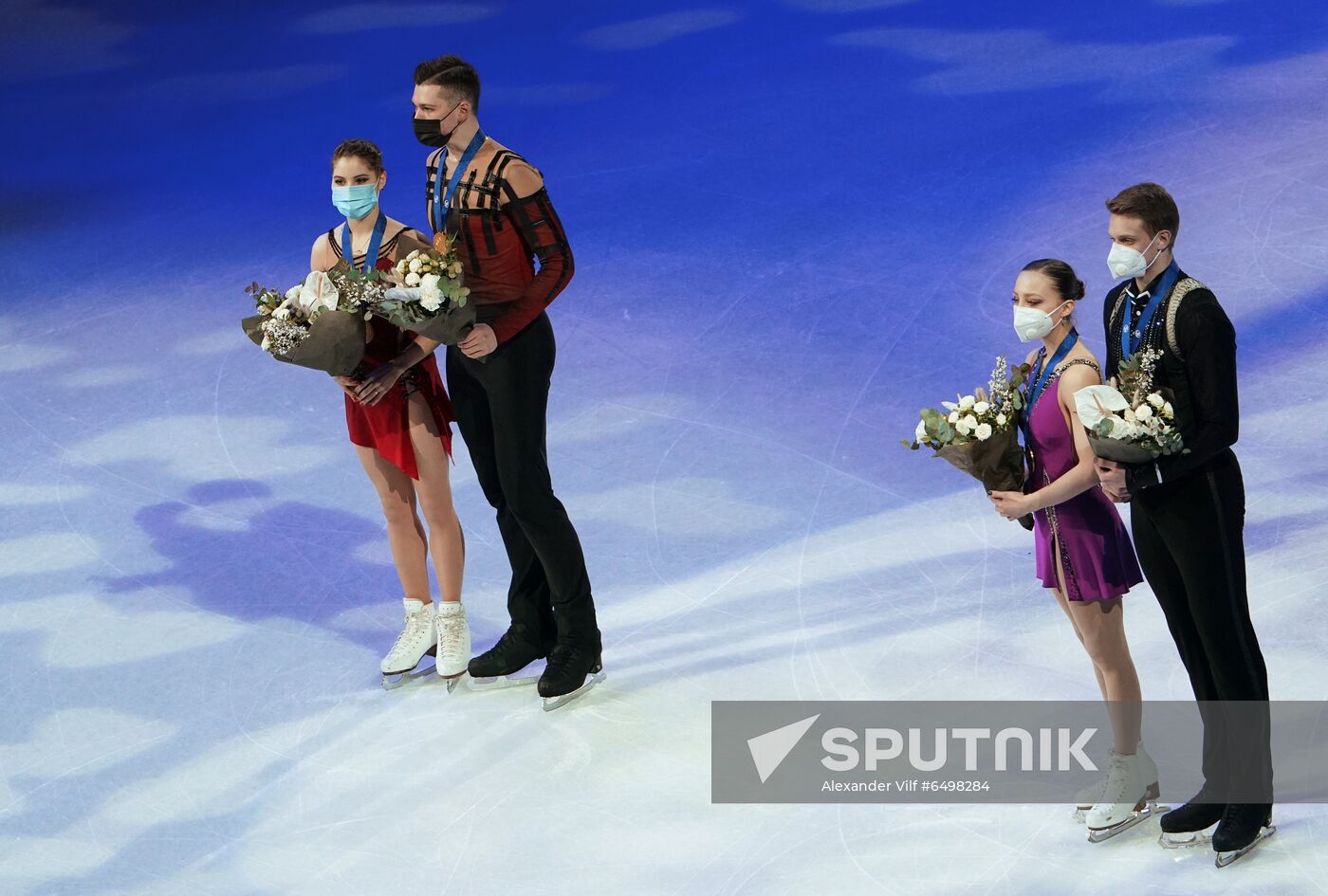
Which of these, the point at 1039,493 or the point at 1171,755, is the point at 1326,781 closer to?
the point at 1171,755

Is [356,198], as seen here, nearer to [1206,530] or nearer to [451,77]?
[451,77]

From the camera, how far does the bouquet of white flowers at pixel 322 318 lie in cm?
531

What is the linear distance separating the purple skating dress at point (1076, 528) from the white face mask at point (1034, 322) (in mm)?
117

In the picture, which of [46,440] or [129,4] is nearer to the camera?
[46,440]

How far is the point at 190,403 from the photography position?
8062 millimetres

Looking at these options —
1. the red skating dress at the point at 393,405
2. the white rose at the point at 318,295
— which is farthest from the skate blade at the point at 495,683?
the white rose at the point at 318,295

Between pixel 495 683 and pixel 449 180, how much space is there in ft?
5.88

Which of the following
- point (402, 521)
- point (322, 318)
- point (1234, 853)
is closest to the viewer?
point (1234, 853)

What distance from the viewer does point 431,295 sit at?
5.16m

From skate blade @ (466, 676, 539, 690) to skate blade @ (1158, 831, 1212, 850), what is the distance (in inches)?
91.2

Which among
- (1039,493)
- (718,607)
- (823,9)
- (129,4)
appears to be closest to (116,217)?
(129,4)

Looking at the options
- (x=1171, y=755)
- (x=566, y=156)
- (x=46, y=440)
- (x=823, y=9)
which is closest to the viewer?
(x=1171, y=755)

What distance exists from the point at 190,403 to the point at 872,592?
3.77m

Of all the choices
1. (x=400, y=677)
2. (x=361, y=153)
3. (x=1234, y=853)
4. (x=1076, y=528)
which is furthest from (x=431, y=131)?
(x=1234, y=853)
